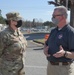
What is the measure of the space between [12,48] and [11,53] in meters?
0.09

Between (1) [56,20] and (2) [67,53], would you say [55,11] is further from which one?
(2) [67,53]

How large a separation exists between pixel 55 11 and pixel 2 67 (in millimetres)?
1617

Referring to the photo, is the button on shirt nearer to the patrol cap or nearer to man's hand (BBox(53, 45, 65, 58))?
man's hand (BBox(53, 45, 65, 58))

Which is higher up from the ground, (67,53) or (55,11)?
(55,11)

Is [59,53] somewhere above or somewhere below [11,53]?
above

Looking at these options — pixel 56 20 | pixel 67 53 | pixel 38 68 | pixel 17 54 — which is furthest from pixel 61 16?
pixel 38 68

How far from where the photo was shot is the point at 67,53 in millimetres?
4910

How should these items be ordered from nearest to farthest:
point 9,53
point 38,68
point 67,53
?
point 67,53 → point 9,53 → point 38,68

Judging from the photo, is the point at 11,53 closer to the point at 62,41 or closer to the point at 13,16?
the point at 13,16

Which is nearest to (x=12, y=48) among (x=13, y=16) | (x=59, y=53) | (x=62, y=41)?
(x=13, y=16)

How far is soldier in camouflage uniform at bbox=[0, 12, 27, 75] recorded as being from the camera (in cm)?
606

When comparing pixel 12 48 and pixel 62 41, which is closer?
pixel 62 41

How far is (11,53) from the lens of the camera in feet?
19.8

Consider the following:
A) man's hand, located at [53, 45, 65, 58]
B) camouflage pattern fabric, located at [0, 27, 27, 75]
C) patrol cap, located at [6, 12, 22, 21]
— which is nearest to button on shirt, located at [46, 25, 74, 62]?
man's hand, located at [53, 45, 65, 58]
